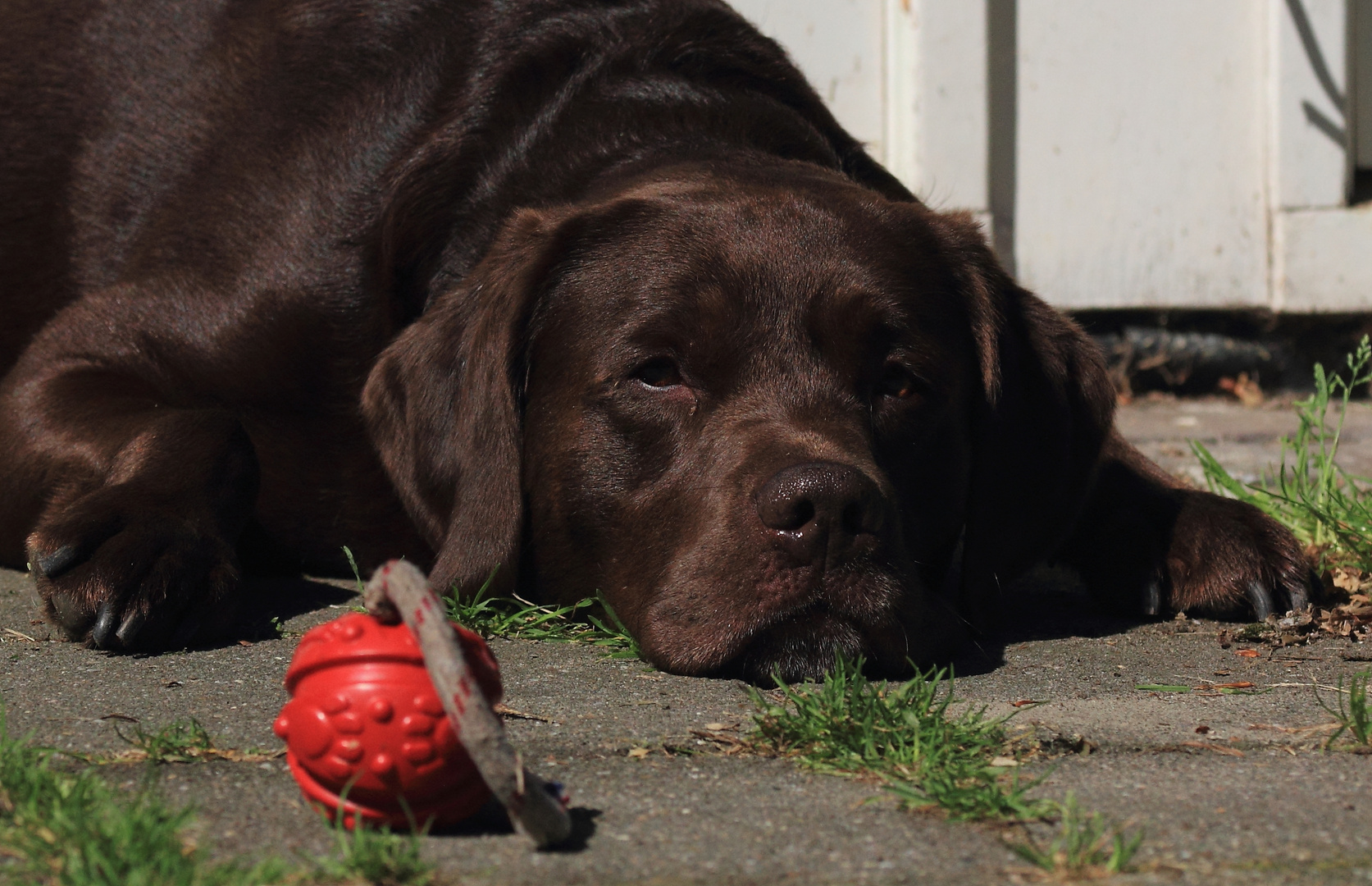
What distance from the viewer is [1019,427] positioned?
10.3ft

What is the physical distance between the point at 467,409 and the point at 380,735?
4.65 ft

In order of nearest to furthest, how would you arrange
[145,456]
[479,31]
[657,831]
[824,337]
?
[657,831] < [824,337] < [145,456] < [479,31]

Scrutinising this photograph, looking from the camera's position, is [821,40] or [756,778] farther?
[821,40]

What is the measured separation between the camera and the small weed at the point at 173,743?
1.92 metres

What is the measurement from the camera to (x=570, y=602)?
2971mm

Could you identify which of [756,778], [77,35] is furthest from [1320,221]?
[756,778]

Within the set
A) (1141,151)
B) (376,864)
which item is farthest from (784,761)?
(1141,151)

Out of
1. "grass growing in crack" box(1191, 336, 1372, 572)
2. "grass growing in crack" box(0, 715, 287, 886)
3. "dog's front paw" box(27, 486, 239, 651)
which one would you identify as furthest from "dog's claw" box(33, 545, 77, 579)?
"grass growing in crack" box(1191, 336, 1372, 572)

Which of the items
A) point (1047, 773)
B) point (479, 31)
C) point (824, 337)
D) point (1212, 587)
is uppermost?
point (479, 31)

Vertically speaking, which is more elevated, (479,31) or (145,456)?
(479,31)

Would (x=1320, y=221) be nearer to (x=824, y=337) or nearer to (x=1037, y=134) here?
(x=1037, y=134)

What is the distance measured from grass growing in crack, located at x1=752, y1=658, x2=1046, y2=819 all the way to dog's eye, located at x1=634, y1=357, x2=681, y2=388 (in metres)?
0.77

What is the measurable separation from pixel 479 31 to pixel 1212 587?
2.14 metres

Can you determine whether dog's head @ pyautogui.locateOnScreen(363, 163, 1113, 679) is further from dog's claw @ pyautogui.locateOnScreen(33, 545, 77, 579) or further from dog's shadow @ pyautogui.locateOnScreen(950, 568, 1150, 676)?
dog's claw @ pyautogui.locateOnScreen(33, 545, 77, 579)
